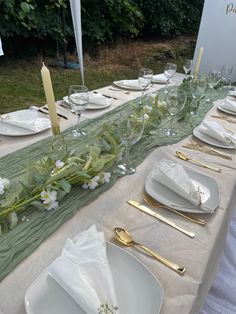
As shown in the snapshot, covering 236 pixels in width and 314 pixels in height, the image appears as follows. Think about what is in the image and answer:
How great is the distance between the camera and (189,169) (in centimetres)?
97

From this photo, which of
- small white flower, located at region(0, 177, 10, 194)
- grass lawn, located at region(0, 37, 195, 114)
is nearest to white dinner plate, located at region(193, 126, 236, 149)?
small white flower, located at region(0, 177, 10, 194)

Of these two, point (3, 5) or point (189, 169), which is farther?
point (3, 5)

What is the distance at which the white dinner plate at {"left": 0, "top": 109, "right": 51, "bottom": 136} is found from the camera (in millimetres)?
1076

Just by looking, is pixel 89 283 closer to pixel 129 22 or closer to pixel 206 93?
pixel 206 93

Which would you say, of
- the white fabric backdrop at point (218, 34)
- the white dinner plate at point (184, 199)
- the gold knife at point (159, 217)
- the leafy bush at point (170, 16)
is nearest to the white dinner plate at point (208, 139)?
the white dinner plate at point (184, 199)

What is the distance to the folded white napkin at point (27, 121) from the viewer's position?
1.11 metres

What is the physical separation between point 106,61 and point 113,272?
490cm

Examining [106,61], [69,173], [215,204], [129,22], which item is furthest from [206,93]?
[129,22]

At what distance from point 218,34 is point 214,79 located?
82.0 inches

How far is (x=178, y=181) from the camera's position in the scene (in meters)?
0.86

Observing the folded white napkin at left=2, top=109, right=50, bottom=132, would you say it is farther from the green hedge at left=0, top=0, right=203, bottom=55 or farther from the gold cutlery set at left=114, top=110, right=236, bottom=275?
the green hedge at left=0, top=0, right=203, bottom=55

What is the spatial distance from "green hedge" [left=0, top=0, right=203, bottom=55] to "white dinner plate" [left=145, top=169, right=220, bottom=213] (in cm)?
330

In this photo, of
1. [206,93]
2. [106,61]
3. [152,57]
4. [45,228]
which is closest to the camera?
[45,228]

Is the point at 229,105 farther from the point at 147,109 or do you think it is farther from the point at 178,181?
the point at 178,181
